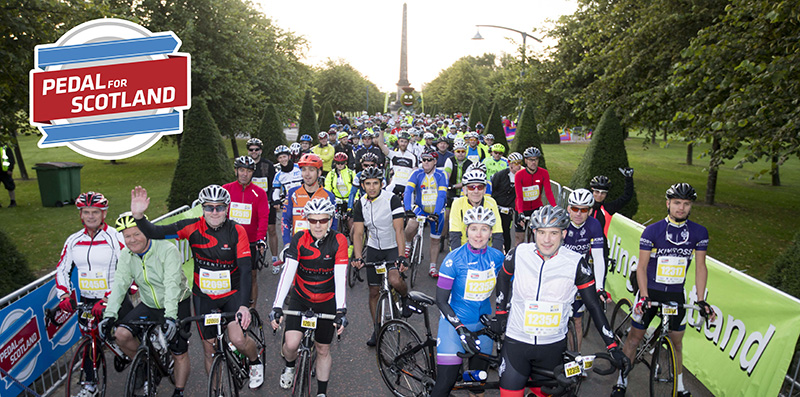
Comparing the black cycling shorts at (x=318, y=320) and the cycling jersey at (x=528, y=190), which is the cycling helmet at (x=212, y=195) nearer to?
the black cycling shorts at (x=318, y=320)

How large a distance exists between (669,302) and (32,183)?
26056 millimetres

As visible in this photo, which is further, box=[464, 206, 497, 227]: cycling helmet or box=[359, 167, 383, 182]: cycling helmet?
box=[359, 167, 383, 182]: cycling helmet

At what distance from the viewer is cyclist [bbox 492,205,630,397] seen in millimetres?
4133

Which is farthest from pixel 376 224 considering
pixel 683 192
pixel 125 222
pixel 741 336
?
pixel 741 336

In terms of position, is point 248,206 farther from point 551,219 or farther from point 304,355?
point 551,219

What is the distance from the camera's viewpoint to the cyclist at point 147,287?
5137 mm

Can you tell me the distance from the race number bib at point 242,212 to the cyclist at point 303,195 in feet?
1.83

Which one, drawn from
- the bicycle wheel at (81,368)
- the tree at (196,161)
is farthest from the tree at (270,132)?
the bicycle wheel at (81,368)

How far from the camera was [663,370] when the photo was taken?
5445 mm

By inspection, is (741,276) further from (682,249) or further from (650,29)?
(650,29)

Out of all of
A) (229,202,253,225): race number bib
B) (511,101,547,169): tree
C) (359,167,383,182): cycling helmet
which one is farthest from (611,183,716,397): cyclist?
(511,101,547,169): tree

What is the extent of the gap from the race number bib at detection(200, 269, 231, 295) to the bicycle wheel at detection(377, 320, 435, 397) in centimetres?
175

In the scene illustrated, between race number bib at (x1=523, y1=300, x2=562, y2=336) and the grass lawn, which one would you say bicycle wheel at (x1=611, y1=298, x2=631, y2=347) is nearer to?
race number bib at (x1=523, y1=300, x2=562, y2=336)

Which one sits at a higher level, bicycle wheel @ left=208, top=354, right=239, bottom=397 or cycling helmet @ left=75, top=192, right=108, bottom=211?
cycling helmet @ left=75, top=192, right=108, bottom=211
